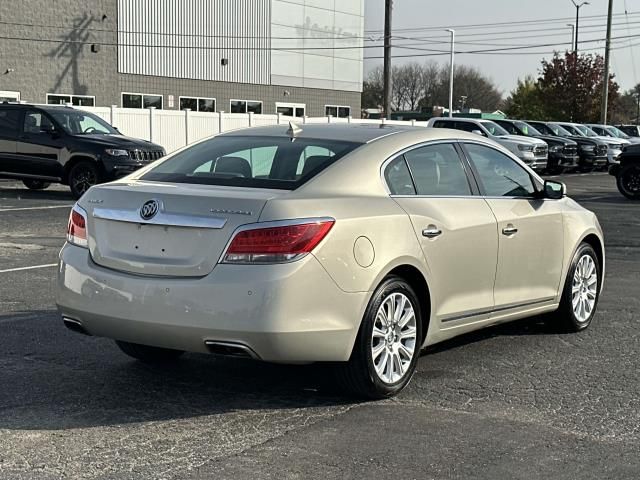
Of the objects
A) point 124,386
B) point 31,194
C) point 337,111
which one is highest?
point 337,111

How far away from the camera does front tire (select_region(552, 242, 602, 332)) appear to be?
300 inches

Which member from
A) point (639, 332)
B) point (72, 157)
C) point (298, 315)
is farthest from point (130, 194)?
point (72, 157)

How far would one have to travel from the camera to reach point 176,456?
185 inches

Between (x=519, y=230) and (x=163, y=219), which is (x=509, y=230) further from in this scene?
(x=163, y=219)

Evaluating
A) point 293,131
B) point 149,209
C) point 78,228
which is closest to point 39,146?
point 293,131

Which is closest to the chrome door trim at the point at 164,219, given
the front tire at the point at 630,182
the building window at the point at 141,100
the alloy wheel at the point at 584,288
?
the alloy wheel at the point at 584,288

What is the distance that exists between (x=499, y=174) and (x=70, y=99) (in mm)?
32998

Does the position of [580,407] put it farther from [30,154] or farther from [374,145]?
[30,154]

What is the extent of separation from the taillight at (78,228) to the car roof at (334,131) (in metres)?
1.23

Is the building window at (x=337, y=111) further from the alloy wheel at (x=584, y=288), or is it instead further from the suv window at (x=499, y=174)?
the suv window at (x=499, y=174)

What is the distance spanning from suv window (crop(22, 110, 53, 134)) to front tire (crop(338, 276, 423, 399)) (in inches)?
626

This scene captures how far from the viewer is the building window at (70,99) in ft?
122

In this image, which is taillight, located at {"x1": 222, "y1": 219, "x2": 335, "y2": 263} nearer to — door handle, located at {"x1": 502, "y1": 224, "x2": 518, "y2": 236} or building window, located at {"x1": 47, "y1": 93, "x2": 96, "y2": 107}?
door handle, located at {"x1": 502, "y1": 224, "x2": 518, "y2": 236}

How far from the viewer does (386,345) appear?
18.9 feet
